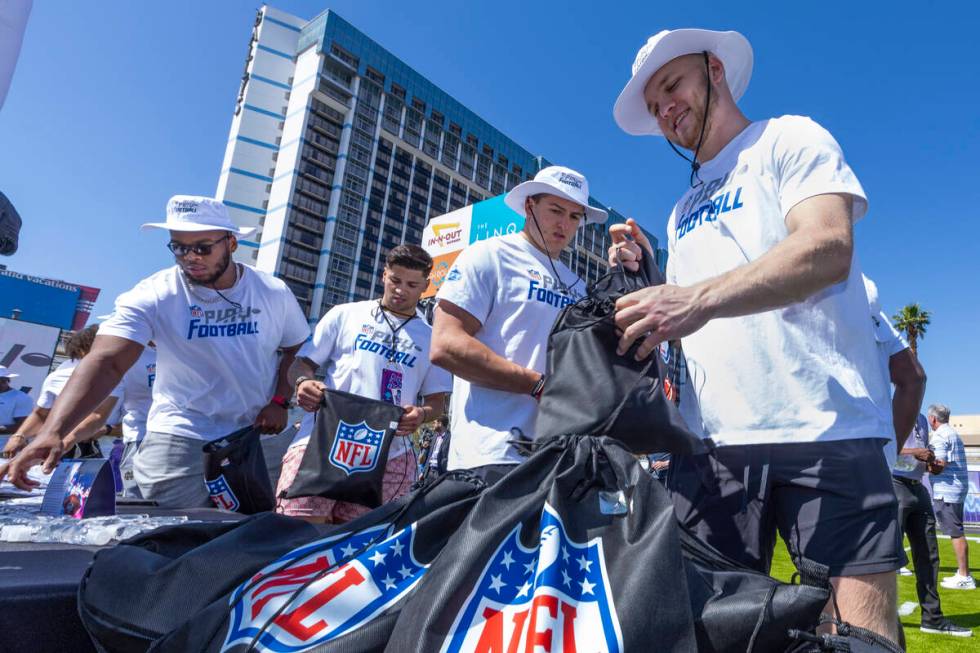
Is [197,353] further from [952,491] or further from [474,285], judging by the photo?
[952,491]

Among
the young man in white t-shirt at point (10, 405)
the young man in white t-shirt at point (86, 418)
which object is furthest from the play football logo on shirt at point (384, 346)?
the young man in white t-shirt at point (10, 405)

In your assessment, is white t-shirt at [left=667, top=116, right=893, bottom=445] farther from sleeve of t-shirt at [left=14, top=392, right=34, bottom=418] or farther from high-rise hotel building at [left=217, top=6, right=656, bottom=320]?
high-rise hotel building at [left=217, top=6, right=656, bottom=320]

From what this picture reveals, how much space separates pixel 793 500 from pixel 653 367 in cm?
45

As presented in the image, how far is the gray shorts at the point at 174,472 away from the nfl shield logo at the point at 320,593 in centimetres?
200

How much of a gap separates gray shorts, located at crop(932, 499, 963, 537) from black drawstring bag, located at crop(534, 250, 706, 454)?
760 centimetres

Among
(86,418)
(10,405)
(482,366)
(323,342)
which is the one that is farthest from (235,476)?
(10,405)

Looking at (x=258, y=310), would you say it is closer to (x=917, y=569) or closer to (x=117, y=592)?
(x=117, y=592)

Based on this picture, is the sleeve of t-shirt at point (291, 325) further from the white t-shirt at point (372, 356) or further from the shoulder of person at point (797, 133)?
the shoulder of person at point (797, 133)

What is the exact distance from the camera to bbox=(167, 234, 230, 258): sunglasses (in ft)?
9.23

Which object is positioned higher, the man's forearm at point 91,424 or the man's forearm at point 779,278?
the man's forearm at point 779,278

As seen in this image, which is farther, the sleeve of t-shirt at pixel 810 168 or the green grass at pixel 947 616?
the green grass at pixel 947 616

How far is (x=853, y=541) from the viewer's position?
1249 mm

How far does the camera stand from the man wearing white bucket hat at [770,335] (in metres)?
1.22

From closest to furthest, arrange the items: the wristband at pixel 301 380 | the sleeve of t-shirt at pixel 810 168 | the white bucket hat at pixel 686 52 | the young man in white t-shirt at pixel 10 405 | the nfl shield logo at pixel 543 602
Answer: the nfl shield logo at pixel 543 602, the sleeve of t-shirt at pixel 810 168, the white bucket hat at pixel 686 52, the wristband at pixel 301 380, the young man in white t-shirt at pixel 10 405
